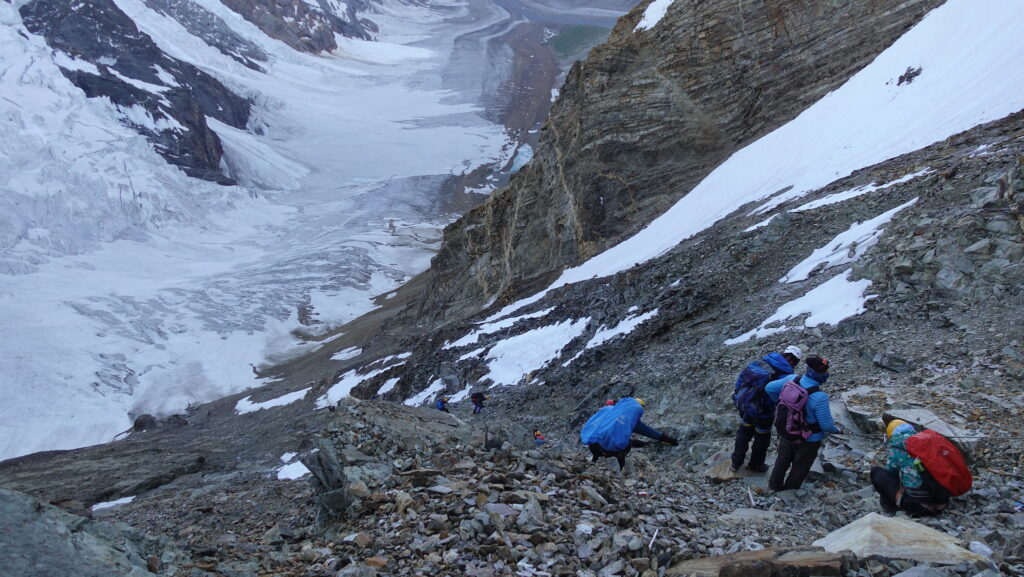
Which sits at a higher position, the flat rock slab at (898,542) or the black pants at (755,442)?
the flat rock slab at (898,542)

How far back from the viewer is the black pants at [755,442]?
23.1 feet

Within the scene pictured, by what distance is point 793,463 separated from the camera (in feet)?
21.6

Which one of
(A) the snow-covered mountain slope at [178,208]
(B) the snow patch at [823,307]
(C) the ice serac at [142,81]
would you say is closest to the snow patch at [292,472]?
(B) the snow patch at [823,307]

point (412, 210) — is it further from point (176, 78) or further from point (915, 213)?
point (915, 213)

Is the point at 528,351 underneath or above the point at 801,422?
underneath

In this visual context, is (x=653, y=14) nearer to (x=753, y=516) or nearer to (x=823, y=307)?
(x=823, y=307)

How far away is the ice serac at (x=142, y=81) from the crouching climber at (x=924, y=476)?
295 feet

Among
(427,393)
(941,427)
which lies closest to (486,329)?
(427,393)

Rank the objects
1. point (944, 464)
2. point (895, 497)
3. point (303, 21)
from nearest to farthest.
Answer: point (944, 464) → point (895, 497) → point (303, 21)

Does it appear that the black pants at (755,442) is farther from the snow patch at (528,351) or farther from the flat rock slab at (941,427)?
the snow patch at (528,351)

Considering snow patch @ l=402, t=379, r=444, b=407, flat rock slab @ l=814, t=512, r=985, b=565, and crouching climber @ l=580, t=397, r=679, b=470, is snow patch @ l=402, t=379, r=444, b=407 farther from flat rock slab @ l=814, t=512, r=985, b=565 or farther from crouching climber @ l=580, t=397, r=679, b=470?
flat rock slab @ l=814, t=512, r=985, b=565

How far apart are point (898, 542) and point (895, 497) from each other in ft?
4.14

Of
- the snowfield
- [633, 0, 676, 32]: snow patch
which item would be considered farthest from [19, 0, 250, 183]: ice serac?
[633, 0, 676, 32]: snow patch

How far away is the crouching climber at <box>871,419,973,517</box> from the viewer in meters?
5.38
